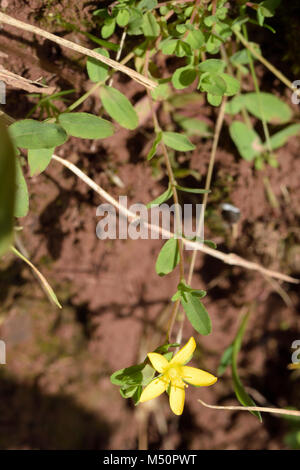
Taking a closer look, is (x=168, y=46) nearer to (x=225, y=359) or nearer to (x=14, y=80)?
(x=14, y=80)

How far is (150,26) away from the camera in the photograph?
1196mm

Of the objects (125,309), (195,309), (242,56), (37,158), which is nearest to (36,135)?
(37,158)

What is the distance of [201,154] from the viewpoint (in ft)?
5.55

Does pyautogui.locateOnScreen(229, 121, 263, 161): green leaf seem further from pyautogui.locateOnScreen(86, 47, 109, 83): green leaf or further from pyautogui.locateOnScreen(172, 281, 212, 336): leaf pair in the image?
pyautogui.locateOnScreen(172, 281, 212, 336): leaf pair

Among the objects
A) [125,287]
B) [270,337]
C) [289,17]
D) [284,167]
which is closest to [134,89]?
[289,17]

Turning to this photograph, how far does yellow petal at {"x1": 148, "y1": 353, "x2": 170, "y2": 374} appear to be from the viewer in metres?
1.03

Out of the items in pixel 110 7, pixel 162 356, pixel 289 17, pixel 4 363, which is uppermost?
pixel 289 17

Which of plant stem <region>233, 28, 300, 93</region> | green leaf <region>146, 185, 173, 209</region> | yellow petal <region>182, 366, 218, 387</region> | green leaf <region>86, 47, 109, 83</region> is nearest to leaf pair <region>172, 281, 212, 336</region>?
yellow petal <region>182, 366, 218, 387</region>

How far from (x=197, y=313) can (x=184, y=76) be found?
0.69 metres

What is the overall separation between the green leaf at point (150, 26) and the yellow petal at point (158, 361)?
90 cm

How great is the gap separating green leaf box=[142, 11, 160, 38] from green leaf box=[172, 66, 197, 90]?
0.12 metres

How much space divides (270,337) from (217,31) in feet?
4.74

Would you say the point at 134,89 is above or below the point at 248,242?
above
